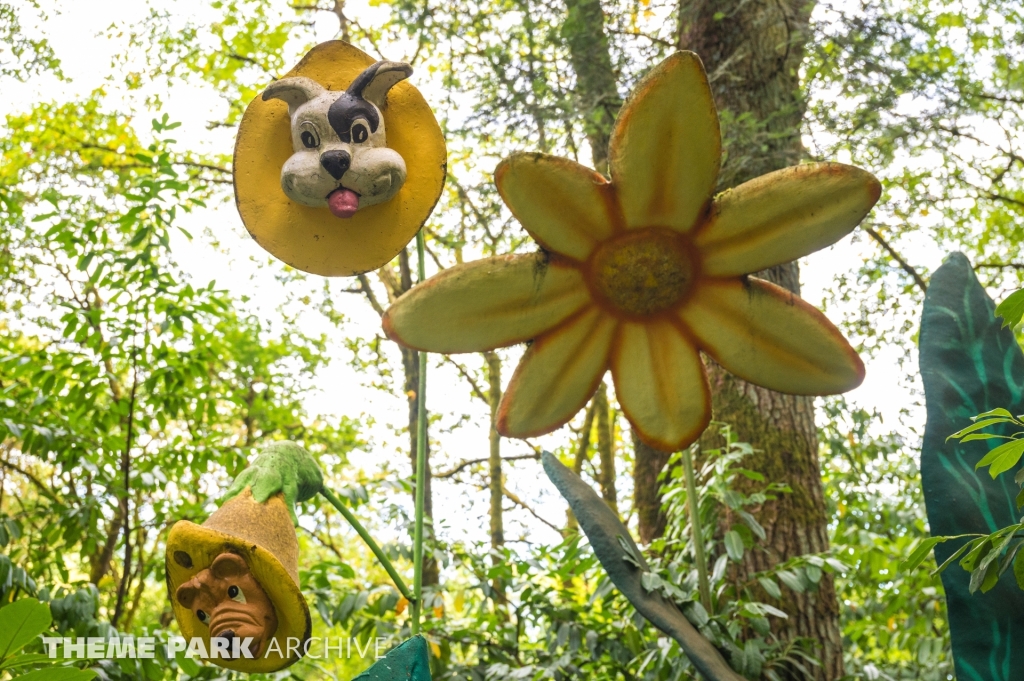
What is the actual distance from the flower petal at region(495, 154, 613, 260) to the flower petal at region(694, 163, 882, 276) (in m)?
0.11

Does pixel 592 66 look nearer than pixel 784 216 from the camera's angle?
No

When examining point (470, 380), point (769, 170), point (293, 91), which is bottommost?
point (293, 91)

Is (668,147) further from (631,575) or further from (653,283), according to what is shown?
(631,575)

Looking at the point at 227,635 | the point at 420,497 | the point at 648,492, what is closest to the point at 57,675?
the point at 227,635

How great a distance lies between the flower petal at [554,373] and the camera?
3.04 feet

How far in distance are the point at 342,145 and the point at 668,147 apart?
0.34 m

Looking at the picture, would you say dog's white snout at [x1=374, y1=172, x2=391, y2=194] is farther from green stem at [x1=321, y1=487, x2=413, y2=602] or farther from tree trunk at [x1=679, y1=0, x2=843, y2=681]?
tree trunk at [x1=679, y1=0, x2=843, y2=681]

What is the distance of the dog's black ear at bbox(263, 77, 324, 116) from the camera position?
910mm

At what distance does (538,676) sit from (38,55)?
360 cm

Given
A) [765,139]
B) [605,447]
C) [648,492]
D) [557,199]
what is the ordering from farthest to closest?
[605,447] → [648,492] → [765,139] → [557,199]

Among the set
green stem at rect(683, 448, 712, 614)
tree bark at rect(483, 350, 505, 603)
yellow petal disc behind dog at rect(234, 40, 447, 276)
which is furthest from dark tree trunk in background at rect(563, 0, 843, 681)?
tree bark at rect(483, 350, 505, 603)

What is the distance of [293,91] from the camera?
0.92 metres

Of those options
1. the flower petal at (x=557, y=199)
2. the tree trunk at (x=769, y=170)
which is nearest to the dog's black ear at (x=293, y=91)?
the flower petal at (x=557, y=199)

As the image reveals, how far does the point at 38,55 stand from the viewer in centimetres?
371
